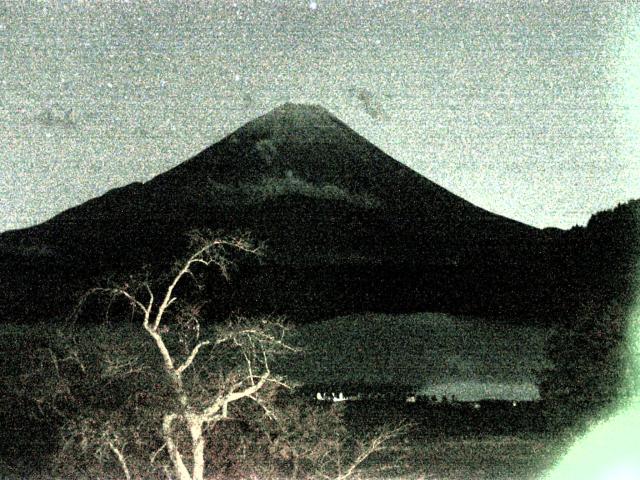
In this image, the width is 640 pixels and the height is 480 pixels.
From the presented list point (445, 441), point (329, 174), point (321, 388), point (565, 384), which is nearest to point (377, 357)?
point (321, 388)

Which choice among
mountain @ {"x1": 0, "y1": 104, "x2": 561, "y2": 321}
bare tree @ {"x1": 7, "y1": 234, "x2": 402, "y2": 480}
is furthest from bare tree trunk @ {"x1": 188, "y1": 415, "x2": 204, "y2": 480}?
mountain @ {"x1": 0, "y1": 104, "x2": 561, "y2": 321}

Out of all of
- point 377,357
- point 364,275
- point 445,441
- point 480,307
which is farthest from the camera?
point 364,275

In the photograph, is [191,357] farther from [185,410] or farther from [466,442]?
[466,442]

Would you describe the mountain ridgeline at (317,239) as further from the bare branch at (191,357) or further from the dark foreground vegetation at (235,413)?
the bare branch at (191,357)

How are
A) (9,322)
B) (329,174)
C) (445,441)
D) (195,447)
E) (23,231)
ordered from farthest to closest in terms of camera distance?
(329,174) → (23,231) → (9,322) → (445,441) → (195,447)

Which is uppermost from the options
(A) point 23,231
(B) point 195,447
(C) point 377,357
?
(A) point 23,231

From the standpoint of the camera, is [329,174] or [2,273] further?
[329,174]

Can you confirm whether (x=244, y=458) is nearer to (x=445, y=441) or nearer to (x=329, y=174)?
(x=445, y=441)
